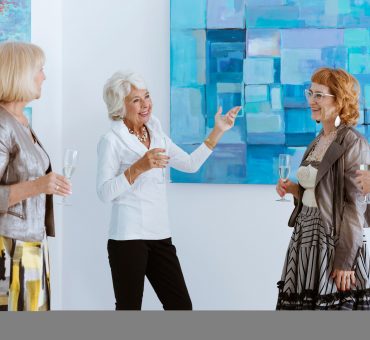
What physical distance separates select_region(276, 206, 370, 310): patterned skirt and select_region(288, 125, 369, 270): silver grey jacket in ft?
0.23

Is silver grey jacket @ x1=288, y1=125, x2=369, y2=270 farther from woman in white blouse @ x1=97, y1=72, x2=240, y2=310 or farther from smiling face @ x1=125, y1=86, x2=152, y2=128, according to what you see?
smiling face @ x1=125, y1=86, x2=152, y2=128

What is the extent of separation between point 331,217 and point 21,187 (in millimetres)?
1246

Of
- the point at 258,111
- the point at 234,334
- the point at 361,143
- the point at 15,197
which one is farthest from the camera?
the point at 258,111

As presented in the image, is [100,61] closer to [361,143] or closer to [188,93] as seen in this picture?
[188,93]

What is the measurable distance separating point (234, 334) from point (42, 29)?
316 centimetres

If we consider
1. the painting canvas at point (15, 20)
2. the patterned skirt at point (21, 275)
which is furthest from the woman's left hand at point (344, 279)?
the painting canvas at point (15, 20)

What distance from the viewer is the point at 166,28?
3693mm

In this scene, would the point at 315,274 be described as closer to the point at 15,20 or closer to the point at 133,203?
the point at 133,203

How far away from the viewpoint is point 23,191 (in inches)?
86.7

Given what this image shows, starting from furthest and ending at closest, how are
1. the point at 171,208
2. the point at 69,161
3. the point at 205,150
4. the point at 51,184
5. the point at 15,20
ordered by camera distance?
1. the point at 171,208
2. the point at 15,20
3. the point at 205,150
4. the point at 69,161
5. the point at 51,184

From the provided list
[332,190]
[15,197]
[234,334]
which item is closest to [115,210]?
[15,197]

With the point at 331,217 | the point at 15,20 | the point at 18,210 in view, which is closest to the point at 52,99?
the point at 15,20

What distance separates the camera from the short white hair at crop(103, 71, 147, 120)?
2.92m

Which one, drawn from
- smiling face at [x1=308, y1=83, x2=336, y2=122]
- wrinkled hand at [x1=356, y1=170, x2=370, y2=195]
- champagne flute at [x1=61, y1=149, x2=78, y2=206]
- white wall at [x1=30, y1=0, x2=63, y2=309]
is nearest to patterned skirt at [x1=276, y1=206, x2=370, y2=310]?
wrinkled hand at [x1=356, y1=170, x2=370, y2=195]
